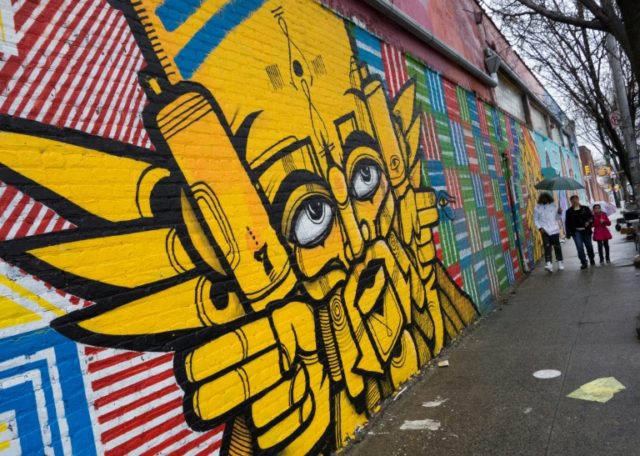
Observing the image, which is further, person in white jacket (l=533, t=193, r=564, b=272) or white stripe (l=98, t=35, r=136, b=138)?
person in white jacket (l=533, t=193, r=564, b=272)

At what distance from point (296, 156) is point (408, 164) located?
2519 millimetres

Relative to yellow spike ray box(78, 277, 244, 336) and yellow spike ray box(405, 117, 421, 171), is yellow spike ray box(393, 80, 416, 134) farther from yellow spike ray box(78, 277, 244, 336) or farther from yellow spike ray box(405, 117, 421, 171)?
yellow spike ray box(78, 277, 244, 336)

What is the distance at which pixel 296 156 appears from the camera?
4.39m

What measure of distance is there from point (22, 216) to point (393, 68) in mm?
5208

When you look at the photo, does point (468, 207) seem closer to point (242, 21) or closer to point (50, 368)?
point (242, 21)

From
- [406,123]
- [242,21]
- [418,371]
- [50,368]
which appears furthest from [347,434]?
[406,123]

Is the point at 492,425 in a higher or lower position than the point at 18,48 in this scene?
lower

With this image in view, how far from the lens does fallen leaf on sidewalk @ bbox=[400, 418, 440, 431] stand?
4316 millimetres

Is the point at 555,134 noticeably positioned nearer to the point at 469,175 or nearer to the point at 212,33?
the point at 469,175

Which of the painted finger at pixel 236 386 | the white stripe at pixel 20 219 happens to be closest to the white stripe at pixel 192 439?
the painted finger at pixel 236 386

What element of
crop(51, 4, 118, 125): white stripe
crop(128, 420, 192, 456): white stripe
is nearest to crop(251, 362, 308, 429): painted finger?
crop(128, 420, 192, 456): white stripe

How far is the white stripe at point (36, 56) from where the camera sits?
8.23 feet

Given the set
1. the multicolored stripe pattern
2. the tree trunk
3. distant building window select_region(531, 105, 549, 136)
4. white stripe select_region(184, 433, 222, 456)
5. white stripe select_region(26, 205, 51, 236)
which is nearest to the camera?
white stripe select_region(26, 205, 51, 236)

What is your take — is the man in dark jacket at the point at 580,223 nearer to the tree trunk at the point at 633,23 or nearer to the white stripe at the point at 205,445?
the tree trunk at the point at 633,23
